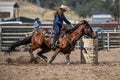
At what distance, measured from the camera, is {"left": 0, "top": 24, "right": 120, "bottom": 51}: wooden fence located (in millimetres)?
25797

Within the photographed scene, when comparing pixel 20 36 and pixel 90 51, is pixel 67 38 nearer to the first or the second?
pixel 90 51

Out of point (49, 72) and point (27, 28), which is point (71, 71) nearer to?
point (49, 72)

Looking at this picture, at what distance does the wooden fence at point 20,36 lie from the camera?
84.6ft

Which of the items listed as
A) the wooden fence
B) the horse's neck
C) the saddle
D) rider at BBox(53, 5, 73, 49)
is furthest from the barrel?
the wooden fence

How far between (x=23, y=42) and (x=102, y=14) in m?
45.2

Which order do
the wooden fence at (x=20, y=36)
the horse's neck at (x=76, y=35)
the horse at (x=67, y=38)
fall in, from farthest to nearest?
the wooden fence at (x=20, y=36) → the horse's neck at (x=76, y=35) → the horse at (x=67, y=38)

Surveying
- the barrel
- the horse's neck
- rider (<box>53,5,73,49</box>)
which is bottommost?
the barrel

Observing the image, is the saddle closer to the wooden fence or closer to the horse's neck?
the horse's neck

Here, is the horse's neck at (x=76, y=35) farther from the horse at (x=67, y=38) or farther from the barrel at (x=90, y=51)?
the barrel at (x=90, y=51)

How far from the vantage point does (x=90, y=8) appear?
82.3 meters

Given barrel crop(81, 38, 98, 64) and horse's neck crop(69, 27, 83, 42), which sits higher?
horse's neck crop(69, 27, 83, 42)

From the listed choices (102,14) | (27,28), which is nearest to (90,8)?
(102,14)

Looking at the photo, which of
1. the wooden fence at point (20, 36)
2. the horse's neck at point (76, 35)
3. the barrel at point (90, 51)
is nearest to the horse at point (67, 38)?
the horse's neck at point (76, 35)

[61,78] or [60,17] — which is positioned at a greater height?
[60,17]
